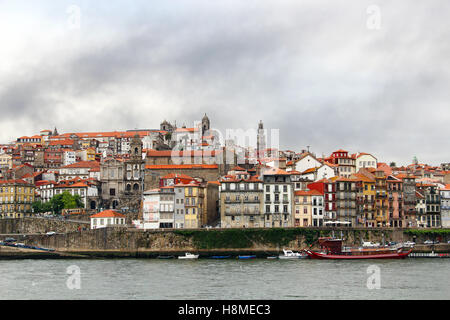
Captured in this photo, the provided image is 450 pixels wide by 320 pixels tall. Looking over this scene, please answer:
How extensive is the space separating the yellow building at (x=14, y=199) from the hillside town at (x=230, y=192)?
17 centimetres

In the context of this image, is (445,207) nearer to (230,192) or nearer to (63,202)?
(230,192)

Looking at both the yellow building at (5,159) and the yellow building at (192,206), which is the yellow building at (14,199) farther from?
the yellow building at (5,159)

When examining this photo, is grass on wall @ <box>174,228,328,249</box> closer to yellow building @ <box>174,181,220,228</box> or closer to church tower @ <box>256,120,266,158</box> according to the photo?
yellow building @ <box>174,181,220,228</box>

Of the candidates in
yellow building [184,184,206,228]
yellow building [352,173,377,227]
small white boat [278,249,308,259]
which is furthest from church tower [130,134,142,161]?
small white boat [278,249,308,259]

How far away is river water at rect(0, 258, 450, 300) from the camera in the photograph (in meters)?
40.8

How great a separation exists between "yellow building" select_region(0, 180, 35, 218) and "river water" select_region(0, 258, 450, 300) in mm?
40564

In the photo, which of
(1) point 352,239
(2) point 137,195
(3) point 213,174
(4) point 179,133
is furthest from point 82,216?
(4) point 179,133

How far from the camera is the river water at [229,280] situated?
40781 millimetres

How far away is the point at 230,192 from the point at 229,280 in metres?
33.6

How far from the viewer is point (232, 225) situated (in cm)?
8044

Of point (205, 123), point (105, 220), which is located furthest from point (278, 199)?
point (205, 123)

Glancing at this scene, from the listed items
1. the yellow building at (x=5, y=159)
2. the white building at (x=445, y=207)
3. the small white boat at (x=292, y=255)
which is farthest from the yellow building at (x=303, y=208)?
the yellow building at (x=5, y=159)

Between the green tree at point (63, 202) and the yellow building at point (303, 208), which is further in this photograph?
the green tree at point (63, 202)

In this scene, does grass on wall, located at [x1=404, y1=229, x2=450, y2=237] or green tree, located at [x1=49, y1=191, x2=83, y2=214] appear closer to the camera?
grass on wall, located at [x1=404, y1=229, x2=450, y2=237]
